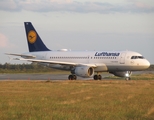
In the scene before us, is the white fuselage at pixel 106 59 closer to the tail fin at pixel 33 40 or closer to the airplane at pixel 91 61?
the airplane at pixel 91 61

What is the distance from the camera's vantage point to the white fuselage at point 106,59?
52.1 meters

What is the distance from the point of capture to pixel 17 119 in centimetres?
1551

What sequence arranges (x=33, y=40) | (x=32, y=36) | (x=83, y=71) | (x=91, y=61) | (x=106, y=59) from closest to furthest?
(x=83, y=71) < (x=106, y=59) < (x=91, y=61) < (x=33, y=40) < (x=32, y=36)

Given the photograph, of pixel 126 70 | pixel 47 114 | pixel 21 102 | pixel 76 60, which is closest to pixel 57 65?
pixel 76 60

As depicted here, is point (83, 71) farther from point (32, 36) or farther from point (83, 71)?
point (32, 36)

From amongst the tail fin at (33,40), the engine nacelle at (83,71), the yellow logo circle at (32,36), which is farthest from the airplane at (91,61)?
A: the yellow logo circle at (32,36)

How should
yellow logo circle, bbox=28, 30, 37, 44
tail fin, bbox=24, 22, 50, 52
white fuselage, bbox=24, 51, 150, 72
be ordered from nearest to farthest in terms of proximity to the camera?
white fuselage, bbox=24, 51, 150, 72 → tail fin, bbox=24, 22, 50, 52 → yellow logo circle, bbox=28, 30, 37, 44

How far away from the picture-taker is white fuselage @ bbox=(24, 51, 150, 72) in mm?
52125

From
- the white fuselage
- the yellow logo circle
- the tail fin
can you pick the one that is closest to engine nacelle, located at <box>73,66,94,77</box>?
the white fuselage

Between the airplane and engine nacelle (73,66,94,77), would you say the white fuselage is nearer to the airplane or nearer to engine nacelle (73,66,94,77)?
the airplane

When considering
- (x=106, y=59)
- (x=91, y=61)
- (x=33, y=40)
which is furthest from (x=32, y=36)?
(x=106, y=59)

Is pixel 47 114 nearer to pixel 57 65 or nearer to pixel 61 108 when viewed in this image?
pixel 61 108

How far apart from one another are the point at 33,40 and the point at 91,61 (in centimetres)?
1090

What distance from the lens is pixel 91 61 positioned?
54.7m
